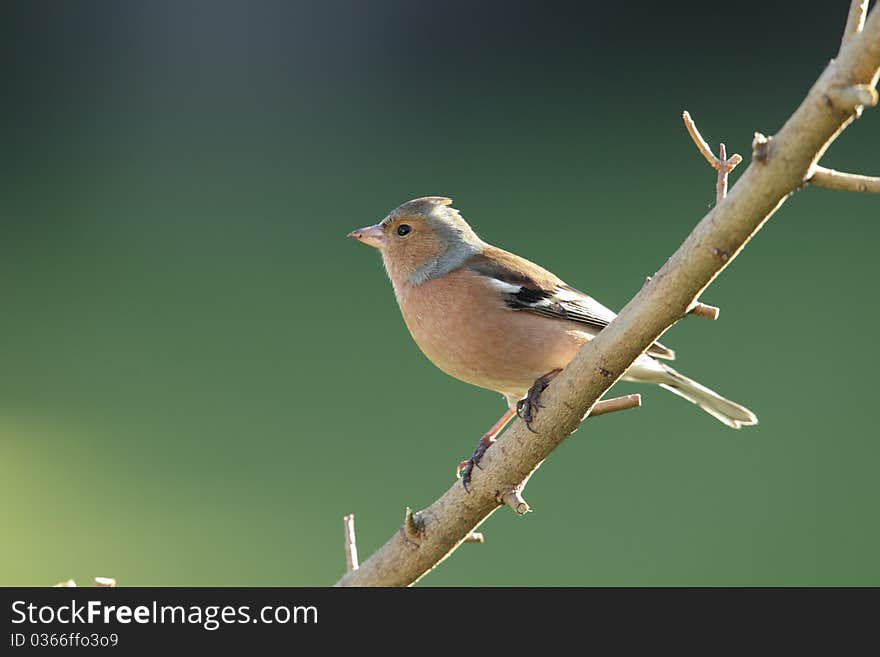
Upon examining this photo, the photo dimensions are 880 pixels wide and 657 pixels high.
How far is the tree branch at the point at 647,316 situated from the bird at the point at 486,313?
306mm

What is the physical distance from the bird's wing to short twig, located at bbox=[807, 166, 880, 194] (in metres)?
1.16

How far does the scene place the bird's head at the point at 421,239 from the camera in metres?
2.94

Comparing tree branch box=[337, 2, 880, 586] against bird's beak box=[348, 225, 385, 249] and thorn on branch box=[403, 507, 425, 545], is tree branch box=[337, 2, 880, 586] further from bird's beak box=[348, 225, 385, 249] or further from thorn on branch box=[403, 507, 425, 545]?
bird's beak box=[348, 225, 385, 249]

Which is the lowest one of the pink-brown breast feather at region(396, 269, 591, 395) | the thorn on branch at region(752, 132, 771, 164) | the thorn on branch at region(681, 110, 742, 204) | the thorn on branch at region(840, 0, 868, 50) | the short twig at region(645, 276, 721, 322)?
the short twig at region(645, 276, 721, 322)

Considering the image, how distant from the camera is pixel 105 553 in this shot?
5047mm

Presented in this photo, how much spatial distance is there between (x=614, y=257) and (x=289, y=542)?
12.4 feet

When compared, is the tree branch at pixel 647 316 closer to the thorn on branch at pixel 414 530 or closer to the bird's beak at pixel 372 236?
the thorn on branch at pixel 414 530

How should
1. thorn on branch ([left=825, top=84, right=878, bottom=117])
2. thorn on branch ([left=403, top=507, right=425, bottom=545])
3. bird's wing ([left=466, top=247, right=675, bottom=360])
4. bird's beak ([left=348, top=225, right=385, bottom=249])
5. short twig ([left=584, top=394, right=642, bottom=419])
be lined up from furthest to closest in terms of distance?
bird's beak ([left=348, top=225, right=385, bottom=249]), bird's wing ([left=466, top=247, right=675, bottom=360]), thorn on branch ([left=403, top=507, right=425, bottom=545]), short twig ([left=584, top=394, right=642, bottom=419]), thorn on branch ([left=825, top=84, right=878, bottom=117])

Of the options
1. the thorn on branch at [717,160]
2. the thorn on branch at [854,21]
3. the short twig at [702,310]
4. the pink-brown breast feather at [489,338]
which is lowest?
the short twig at [702,310]

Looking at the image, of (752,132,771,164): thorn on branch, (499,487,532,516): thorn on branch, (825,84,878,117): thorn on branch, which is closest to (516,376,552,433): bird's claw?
(499,487,532,516): thorn on branch

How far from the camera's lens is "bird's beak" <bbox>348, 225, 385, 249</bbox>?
3111 mm

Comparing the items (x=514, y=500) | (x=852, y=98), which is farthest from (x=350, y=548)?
(x=852, y=98)

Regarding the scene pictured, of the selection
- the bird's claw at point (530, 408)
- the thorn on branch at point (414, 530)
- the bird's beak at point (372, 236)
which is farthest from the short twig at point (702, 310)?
the bird's beak at point (372, 236)

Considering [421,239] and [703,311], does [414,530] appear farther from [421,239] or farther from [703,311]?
[421,239]
